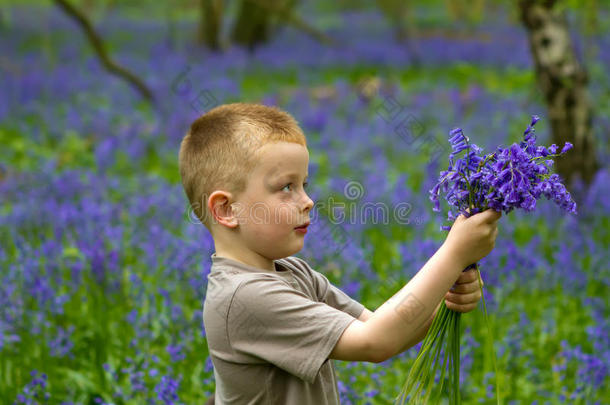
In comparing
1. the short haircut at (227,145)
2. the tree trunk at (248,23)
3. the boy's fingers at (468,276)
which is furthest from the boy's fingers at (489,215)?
the tree trunk at (248,23)

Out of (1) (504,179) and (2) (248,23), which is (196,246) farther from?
(2) (248,23)

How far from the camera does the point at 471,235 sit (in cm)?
180

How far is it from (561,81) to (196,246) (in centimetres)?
336

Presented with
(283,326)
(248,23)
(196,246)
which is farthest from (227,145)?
(248,23)

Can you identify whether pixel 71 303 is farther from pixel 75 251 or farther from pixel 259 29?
pixel 259 29

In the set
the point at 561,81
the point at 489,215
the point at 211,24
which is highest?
the point at 211,24

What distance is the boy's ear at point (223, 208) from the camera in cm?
204

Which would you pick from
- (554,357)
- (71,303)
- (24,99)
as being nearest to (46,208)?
(71,303)

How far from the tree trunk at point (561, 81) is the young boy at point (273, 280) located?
4.13 metres

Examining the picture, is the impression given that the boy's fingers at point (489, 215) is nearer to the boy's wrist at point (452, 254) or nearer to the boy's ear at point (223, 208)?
the boy's wrist at point (452, 254)

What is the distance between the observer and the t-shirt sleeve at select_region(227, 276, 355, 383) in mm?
1872

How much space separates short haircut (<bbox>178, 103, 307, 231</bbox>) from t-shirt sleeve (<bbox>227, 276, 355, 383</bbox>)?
1.00ft

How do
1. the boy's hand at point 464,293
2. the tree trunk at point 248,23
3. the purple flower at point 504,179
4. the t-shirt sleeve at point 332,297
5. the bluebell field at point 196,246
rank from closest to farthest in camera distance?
1. the purple flower at point 504,179
2. the boy's hand at point 464,293
3. the t-shirt sleeve at point 332,297
4. the bluebell field at point 196,246
5. the tree trunk at point 248,23

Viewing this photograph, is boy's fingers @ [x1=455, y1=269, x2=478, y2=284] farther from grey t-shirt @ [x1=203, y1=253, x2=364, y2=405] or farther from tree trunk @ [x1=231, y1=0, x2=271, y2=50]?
tree trunk @ [x1=231, y1=0, x2=271, y2=50]
